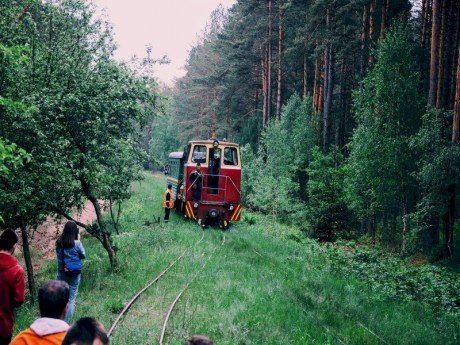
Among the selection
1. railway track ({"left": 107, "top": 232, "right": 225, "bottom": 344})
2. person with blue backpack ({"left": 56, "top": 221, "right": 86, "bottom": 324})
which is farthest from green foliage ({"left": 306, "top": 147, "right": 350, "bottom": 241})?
person with blue backpack ({"left": 56, "top": 221, "right": 86, "bottom": 324})

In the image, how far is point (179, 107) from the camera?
188ft

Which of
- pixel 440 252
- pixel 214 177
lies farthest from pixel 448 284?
pixel 214 177

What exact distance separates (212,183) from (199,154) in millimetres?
1365

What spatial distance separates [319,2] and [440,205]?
12.7 m

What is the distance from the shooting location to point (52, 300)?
3.10 metres

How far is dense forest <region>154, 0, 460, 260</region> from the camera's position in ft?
57.2

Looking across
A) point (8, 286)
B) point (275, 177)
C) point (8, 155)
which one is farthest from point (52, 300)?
point (275, 177)

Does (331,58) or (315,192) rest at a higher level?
(331,58)

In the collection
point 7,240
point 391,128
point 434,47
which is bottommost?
point 7,240

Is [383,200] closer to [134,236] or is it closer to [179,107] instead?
[134,236]

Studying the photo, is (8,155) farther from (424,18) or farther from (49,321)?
(424,18)

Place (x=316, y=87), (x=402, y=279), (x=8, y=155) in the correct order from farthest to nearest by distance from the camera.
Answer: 1. (x=316, y=87)
2. (x=402, y=279)
3. (x=8, y=155)

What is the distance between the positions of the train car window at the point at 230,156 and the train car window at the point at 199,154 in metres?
0.93

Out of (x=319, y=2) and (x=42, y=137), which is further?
(x=319, y=2)
